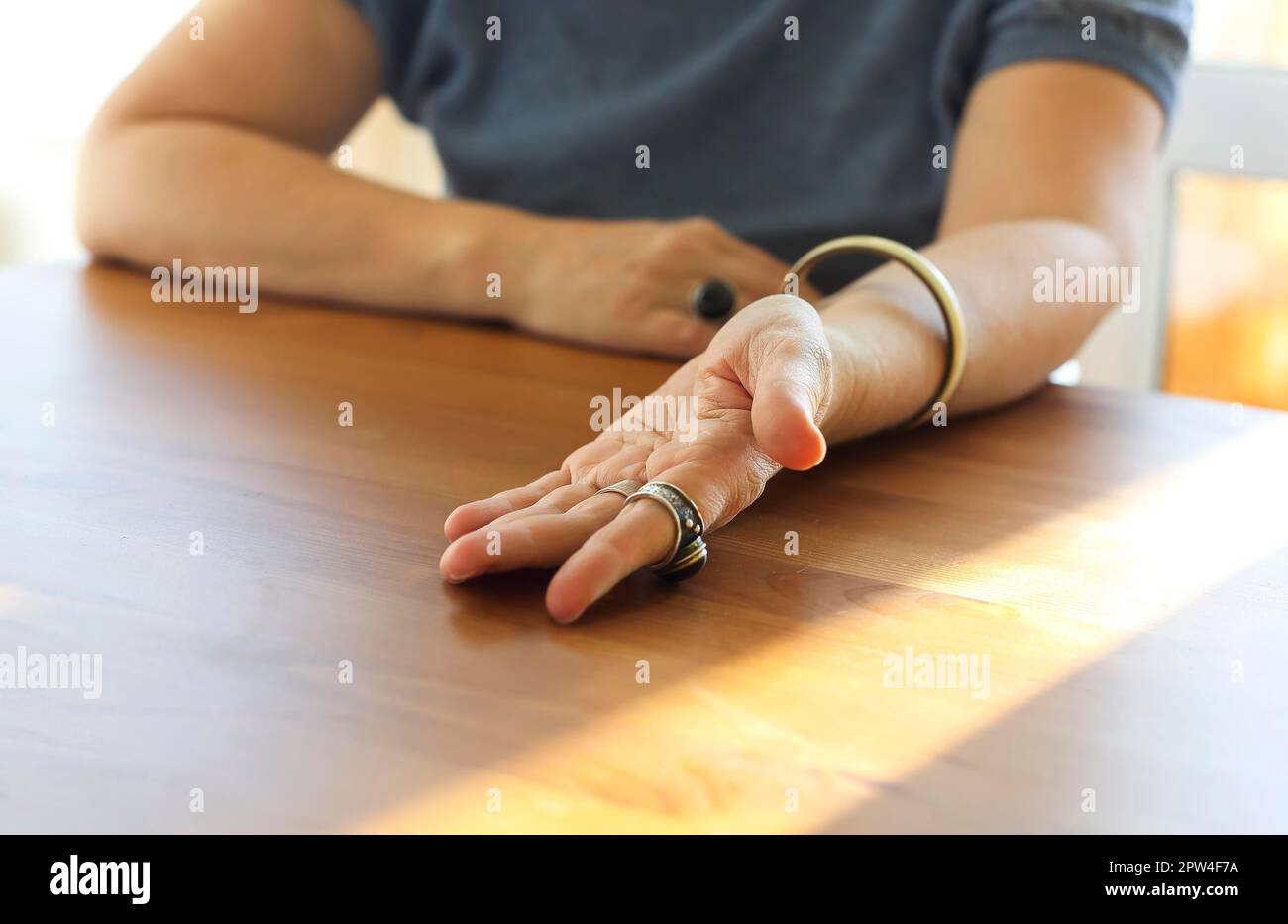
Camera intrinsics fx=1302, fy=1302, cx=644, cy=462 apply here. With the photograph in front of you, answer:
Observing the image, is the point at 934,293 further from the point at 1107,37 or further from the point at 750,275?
the point at 1107,37

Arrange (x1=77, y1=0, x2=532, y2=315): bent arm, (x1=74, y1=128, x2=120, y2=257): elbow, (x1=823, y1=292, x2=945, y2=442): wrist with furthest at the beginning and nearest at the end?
(x1=74, y1=128, x2=120, y2=257): elbow, (x1=77, y1=0, x2=532, y2=315): bent arm, (x1=823, y1=292, x2=945, y2=442): wrist

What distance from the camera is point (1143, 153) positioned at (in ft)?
3.45

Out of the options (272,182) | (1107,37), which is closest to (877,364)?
(1107,37)

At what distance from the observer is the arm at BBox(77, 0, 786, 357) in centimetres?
102

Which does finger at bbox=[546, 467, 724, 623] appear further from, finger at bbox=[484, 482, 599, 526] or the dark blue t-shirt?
the dark blue t-shirt

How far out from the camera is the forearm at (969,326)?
79cm

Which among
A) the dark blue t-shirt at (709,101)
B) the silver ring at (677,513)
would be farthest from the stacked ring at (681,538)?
the dark blue t-shirt at (709,101)

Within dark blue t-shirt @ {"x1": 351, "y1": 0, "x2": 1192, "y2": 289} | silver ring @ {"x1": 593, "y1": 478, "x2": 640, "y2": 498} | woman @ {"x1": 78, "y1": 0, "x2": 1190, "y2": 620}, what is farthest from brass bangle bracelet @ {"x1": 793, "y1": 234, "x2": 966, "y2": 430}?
dark blue t-shirt @ {"x1": 351, "y1": 0, "x2": 1192, "y2": 289}

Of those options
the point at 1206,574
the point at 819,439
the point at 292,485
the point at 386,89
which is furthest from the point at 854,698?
the point at 386,89

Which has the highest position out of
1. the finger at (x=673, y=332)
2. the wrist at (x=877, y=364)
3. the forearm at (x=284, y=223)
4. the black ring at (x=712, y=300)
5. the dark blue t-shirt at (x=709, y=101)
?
the dark blue t-shirt at (x=709, y=101)

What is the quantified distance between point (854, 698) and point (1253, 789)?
0.48 ft

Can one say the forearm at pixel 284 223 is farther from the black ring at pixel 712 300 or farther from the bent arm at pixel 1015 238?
the bent arm at pixel 1015 238

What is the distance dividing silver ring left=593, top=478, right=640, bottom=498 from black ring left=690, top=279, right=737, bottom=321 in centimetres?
36
